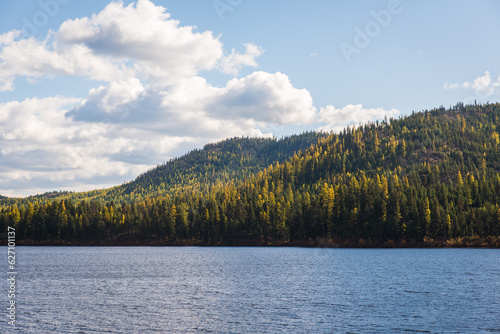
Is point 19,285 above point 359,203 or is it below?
below

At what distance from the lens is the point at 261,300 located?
209ft

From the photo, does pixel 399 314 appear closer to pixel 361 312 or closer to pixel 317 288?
pixel 361 312

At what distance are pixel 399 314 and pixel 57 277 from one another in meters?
69.3

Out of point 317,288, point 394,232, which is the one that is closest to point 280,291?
point 317,288

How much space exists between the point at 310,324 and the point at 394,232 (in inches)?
5821

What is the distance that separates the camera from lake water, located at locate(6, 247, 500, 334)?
4772cm

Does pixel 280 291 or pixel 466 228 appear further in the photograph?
pixel 466 228

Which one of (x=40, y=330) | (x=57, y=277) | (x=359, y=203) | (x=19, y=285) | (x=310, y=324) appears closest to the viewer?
(x=40, y=330)

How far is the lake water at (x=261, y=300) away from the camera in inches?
1879

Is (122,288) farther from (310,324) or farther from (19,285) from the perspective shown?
(310,324)

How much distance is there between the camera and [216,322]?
49.8 m

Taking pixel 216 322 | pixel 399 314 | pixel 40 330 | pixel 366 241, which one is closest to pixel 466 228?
pixel 366 241

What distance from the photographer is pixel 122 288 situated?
75812mm

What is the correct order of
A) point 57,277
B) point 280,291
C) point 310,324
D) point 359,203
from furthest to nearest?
point 359,203, point 57,277, point 280,291, point 310,324
